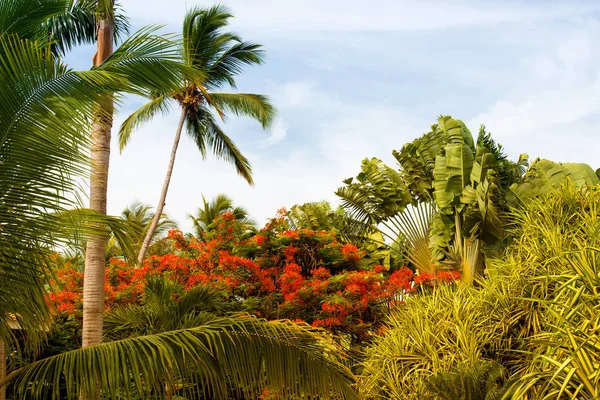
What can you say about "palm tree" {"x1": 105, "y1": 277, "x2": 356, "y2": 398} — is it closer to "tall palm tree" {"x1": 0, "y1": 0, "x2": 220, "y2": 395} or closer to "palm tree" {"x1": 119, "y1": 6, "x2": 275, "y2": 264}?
"tall palm tree" {"x1": 0, "y1": 0, "x2": 220, "y2": 395}

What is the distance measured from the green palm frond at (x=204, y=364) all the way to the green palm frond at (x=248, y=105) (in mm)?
14191

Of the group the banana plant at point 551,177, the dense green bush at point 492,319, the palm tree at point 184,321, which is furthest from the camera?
the banana plant at point 551,177

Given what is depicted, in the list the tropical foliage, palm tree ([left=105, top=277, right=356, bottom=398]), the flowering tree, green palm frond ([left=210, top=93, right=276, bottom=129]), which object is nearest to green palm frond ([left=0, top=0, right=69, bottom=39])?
the tropical foliage

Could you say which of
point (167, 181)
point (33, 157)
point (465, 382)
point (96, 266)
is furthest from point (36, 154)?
point (167, 181)

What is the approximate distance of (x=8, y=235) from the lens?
5.16m

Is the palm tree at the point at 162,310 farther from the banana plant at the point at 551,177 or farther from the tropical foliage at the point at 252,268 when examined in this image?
the banana plant at the point at 551,177

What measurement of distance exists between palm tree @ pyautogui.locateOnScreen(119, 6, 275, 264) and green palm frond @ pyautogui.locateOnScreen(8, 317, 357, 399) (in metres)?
13.8

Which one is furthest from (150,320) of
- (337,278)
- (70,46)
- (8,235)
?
(70,46)

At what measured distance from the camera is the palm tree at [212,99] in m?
19.6

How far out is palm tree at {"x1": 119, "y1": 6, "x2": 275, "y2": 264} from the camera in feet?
64.3

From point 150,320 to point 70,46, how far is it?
24.6 feet

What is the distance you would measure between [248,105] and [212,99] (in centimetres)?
114

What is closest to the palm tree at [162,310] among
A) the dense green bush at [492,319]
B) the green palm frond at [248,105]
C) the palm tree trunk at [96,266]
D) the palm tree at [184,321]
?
the palm tree at [184,321]

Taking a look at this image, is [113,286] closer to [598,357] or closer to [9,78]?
[9,78]
